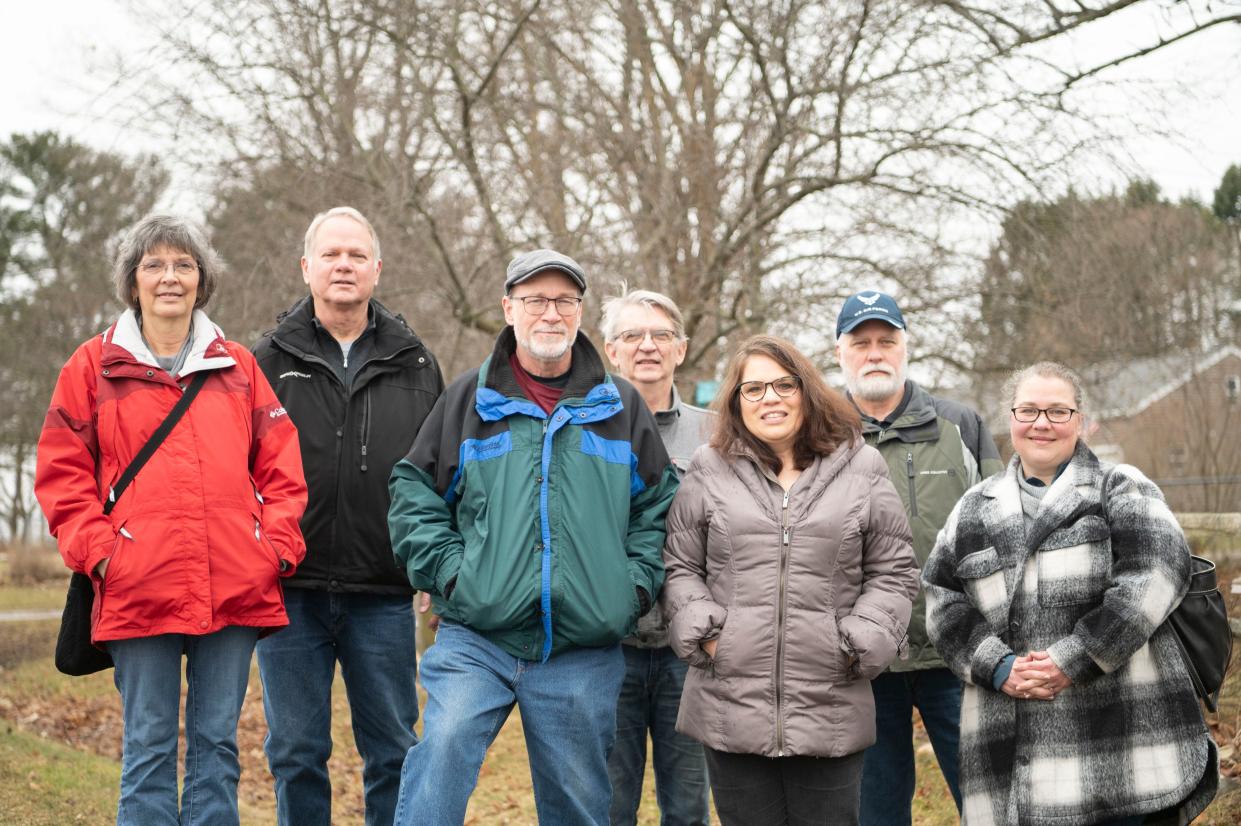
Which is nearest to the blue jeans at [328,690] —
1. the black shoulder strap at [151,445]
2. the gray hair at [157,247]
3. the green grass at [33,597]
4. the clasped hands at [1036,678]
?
the black shoulder strap at [151,445]

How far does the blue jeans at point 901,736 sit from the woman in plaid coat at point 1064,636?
1.26ft

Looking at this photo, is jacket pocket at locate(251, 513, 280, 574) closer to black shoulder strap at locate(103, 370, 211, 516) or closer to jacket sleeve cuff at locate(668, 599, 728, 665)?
black shoulder strap at locate(103, 370, 211, 516)

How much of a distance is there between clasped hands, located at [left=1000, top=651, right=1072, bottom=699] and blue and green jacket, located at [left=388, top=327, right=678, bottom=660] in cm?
109

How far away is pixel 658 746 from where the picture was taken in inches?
168

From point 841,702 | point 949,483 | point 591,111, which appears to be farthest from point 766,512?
point 591,111

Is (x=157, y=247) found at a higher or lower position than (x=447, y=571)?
higher

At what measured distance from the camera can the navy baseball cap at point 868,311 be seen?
14.2ft

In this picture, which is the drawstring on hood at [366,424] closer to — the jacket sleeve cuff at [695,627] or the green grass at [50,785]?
the jacket sleeve cuff at [695,627]

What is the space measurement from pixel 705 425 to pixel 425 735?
151 cm

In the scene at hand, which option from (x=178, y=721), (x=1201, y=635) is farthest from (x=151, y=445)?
(x=1201, y=635)

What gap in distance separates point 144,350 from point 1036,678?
292 centimetres

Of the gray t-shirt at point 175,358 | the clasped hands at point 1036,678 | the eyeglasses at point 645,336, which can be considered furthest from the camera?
the eyeglasses at point 645,336

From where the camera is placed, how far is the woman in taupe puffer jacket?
340 cm

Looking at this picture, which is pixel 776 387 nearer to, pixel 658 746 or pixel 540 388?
pixel 540 388
